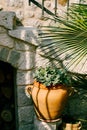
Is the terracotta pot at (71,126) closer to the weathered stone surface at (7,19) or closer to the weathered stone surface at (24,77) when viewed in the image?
the weathered stone surface at (24,77)

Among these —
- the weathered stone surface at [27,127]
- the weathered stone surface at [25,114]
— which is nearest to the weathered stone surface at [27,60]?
the weathered stone surface at [25,114]

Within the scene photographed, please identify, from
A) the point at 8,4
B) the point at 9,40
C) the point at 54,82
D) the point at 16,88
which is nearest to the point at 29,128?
the point at 16,88

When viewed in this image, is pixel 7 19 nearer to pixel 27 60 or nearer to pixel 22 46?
pixel 22 46

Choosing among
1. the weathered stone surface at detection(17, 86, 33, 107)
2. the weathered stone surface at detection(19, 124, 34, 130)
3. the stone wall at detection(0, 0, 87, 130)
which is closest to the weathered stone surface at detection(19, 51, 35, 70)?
the stone wall at detection(0, 0, 87, 130)

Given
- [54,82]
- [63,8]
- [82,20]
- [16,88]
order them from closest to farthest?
[82,20], [54,82], [16,88], [63,8]

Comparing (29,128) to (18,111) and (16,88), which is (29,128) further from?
(16,88)

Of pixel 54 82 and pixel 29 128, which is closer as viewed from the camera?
pixel 54 82

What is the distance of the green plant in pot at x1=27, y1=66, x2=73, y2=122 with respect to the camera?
3.46 meters

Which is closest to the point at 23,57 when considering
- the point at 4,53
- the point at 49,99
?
the point at 4,53

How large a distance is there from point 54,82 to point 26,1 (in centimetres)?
109

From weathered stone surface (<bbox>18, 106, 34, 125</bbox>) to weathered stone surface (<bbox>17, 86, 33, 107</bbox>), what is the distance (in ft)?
0.16

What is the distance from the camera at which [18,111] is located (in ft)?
12.4

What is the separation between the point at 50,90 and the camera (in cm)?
348

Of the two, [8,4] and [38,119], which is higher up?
[8,4]
